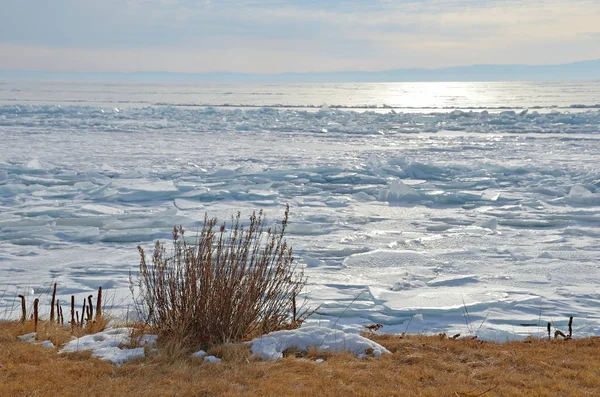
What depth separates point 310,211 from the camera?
12.9m

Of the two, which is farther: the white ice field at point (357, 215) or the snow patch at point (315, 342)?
the white ice field at point (357, 215)

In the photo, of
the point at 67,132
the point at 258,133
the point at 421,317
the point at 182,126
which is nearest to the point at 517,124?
the point at 258,133

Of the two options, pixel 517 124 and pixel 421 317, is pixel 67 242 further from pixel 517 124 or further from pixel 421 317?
pixel 517 124

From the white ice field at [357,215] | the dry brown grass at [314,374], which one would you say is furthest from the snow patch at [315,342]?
the white ice field at [357,215]

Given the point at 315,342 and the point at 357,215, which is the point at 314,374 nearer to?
the point at 315,342

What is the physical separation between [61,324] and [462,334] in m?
3.75

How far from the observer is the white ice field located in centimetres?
762

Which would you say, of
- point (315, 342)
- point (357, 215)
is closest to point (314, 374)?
point (315, 342)

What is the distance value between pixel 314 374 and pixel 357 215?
8040 millimetres

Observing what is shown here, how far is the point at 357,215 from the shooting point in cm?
1254

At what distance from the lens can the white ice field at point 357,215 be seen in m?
7.62

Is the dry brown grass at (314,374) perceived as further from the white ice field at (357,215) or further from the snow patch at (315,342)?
the white ice field at (357,215)

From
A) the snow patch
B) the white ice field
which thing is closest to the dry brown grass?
the snow patch

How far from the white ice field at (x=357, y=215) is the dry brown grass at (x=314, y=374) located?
4.54 ft
